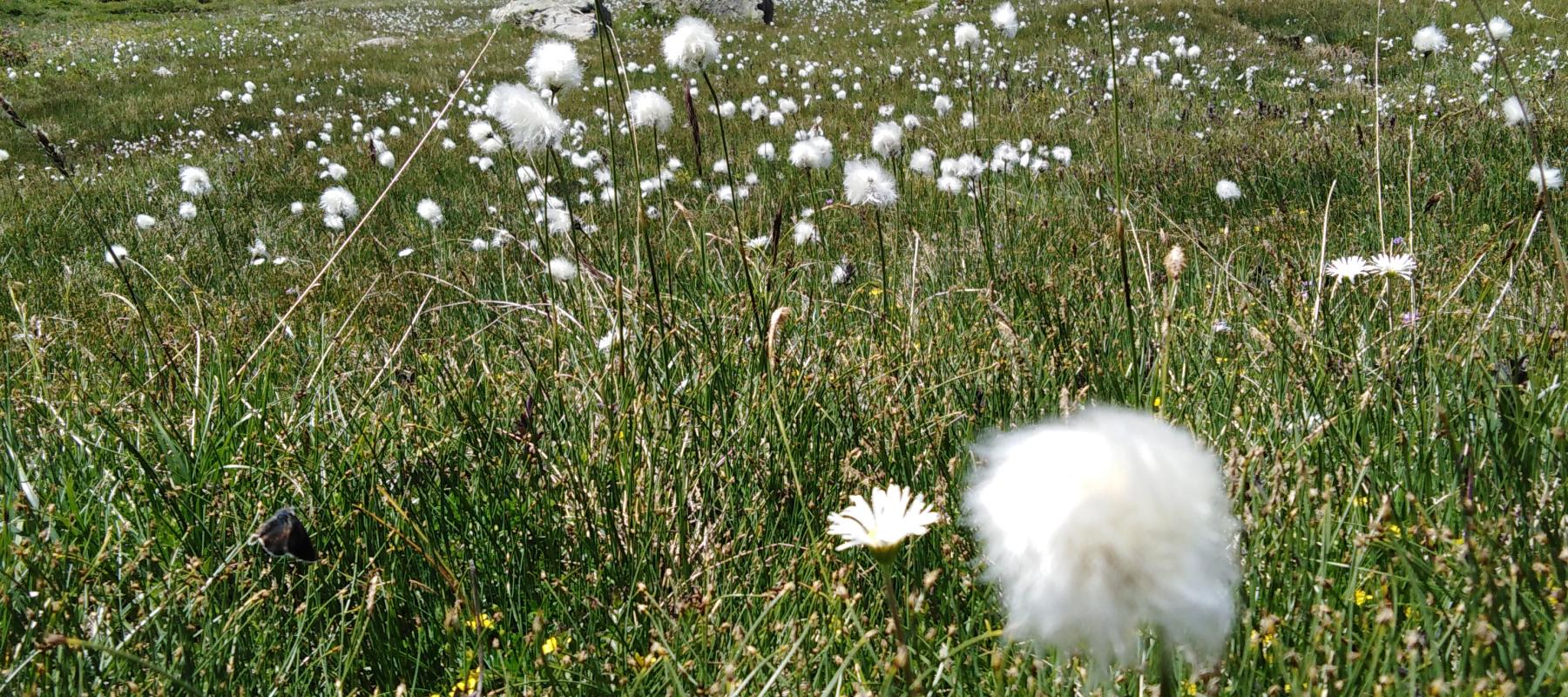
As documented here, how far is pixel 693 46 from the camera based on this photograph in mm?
2584

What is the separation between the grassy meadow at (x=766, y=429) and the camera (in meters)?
1.50

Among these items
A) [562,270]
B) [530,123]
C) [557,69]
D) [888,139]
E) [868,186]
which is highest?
[557,69]

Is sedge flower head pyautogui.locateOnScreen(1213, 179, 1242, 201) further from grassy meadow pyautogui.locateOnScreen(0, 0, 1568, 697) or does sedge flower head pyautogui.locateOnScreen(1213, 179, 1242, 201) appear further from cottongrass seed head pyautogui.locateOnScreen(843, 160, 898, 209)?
cottongrass seed head pyautogui.locateOnScreen(843, 160, 898, 209)

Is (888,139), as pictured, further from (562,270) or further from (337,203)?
(337,203)

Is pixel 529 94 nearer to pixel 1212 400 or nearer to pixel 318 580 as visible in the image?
pixel 318 580

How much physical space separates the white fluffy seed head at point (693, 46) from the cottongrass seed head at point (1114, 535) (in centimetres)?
201

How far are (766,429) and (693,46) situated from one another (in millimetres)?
1113

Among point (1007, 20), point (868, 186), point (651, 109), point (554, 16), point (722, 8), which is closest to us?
point (651, 109)

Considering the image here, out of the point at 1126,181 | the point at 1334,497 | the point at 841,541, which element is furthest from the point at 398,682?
the point at 1126,181

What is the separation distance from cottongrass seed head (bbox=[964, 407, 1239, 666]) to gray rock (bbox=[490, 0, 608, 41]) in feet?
78.7

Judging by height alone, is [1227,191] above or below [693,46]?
below

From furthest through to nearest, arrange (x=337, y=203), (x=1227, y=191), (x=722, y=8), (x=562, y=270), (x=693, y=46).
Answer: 1. (x=722, y=8)
2. (x=337, y=203)
3. (x=1227, y=191)
4. (x=562, y=270)
5. (x=693, y=46)

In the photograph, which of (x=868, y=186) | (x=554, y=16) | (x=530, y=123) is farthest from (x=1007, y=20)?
(x=554, y=16)

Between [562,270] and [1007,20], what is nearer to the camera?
[1007,20]
